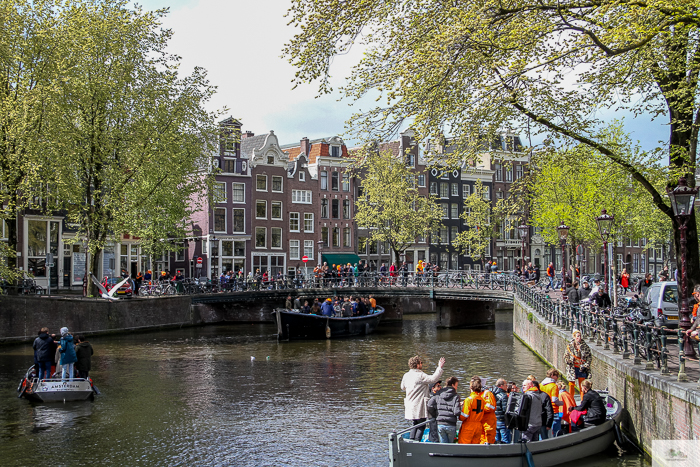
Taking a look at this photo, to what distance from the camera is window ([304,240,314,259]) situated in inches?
2281

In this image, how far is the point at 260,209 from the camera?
183ft

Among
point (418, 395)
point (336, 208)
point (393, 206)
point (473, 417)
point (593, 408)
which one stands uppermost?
point (336, 208)

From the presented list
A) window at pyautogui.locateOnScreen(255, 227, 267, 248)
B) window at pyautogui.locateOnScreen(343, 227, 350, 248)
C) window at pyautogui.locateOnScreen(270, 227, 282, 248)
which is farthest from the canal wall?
window at pyautogui.locateOnScreen(343, 227, 350, 248)

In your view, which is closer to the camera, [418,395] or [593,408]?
[418,395]

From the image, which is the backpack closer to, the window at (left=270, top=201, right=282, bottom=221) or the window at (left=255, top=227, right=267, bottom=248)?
the window at (left=255, top=227, right=267, bottom=248)

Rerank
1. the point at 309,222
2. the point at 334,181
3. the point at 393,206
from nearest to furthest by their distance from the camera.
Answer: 1. the point at 393,206
2. the point at 309,222
3. the point at 334,181

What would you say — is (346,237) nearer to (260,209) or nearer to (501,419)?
(260,209)

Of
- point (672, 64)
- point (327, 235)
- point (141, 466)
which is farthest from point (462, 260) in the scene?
point (141, 466)

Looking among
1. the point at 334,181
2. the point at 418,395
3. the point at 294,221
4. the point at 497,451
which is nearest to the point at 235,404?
the point at 418,395

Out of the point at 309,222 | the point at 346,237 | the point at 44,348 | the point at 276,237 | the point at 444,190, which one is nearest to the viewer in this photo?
the point at 44,348

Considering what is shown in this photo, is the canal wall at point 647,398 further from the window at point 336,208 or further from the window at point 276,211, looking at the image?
the window at point 336,208

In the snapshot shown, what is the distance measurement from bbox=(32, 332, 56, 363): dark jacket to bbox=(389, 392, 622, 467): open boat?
33.9 ft

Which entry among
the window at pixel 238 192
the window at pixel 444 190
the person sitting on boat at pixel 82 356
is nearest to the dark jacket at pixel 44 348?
the person sitting on boat at pixel 82 356

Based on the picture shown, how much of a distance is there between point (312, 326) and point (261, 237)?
2290 cm
